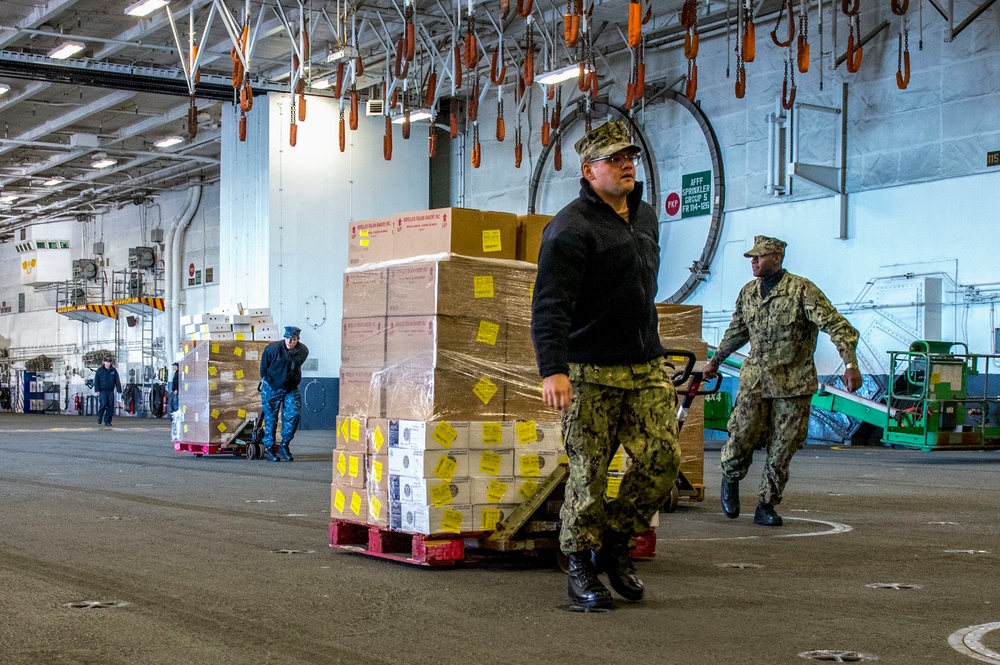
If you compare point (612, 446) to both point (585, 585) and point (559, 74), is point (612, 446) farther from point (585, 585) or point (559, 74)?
point (559, 74)

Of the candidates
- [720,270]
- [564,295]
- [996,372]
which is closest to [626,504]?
[564,295]

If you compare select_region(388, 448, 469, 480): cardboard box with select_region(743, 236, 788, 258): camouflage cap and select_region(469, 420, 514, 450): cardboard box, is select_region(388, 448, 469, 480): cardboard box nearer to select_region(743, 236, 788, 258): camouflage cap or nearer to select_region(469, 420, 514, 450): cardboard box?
select_region(469, 420, 514, 450): cardboard box

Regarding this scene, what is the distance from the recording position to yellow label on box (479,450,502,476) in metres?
6.00

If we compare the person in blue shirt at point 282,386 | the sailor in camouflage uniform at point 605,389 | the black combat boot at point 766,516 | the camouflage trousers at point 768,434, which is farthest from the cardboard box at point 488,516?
the person in blue shirt at point 282,386

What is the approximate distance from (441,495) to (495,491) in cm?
32

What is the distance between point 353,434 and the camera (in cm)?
643

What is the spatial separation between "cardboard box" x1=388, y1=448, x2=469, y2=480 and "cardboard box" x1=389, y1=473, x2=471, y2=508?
0.08ft

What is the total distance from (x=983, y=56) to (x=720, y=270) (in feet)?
19.3

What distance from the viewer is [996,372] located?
58.2 feet

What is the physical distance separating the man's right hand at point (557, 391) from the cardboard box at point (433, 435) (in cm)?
145

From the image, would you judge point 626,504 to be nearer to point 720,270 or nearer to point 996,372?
point 996,372

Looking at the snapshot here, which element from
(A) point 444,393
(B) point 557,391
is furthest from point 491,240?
(B) point 557,391

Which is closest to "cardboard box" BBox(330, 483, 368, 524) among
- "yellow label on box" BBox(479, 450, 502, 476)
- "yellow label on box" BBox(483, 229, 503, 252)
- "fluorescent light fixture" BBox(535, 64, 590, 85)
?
"yellow label on box" BBox(479, 450, 502, 476)

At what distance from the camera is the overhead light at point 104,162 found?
110 feet
